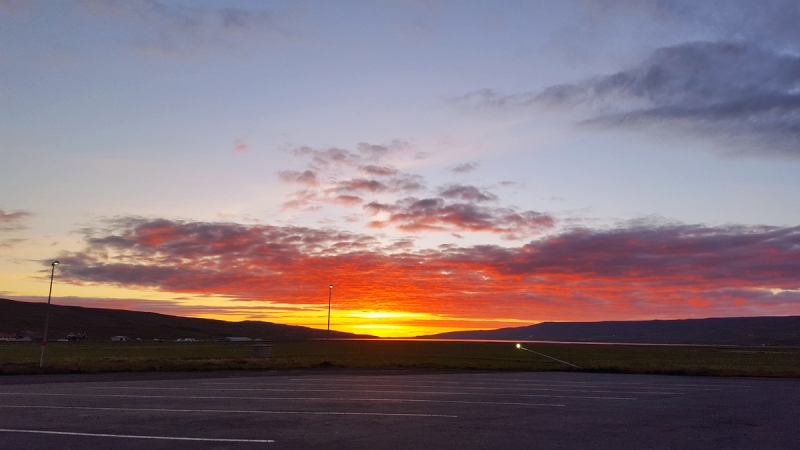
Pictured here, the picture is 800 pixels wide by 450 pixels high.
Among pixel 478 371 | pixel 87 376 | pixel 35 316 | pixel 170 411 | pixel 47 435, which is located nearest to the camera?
pixel 47 435

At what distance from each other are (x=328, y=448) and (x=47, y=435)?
652 centimetres

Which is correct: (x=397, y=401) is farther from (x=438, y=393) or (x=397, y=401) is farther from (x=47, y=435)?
(x=47, y=435)

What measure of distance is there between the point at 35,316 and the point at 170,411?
7928 inches

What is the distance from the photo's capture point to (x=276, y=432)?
43.4 ft

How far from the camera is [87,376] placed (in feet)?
101

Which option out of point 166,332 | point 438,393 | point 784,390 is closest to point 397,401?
point 438,393

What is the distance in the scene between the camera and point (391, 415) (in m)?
16.0

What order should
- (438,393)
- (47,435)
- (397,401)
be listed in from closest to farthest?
1. (47,435)
2. (397,401)
3. (438,393)

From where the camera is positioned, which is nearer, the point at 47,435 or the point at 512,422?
the point at 47,435

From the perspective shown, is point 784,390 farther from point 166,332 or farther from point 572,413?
point 166,332

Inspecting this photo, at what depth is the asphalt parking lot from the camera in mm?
12375

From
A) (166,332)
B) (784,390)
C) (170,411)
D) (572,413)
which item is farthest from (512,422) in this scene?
(166,332)

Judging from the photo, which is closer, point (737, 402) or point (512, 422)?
point (512, 422)

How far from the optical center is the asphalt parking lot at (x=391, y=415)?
12.4m
